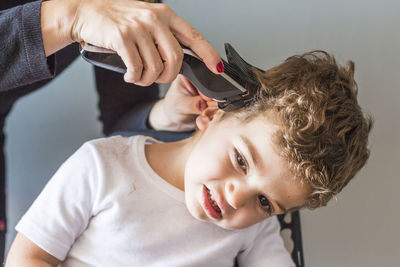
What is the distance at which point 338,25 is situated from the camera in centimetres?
100

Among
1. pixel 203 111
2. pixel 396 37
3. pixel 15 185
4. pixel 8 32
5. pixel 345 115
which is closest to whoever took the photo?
pixel 8 32

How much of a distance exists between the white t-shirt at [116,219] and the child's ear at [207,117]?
13 cm

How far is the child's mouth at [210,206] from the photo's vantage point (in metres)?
0.73

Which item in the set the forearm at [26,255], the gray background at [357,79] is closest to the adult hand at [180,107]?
the gray background at [357,79]

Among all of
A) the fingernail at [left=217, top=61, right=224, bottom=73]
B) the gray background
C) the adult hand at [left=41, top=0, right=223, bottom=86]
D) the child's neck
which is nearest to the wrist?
the adult hand at [left=41, top=0, right=223, bottom=86]

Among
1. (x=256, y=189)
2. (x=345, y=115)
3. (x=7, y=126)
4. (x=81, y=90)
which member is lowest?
(x=7, y=126)

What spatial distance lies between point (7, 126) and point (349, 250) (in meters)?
0.95

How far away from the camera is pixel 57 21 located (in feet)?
2.02

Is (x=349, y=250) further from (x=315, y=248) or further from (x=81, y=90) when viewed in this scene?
(x=81, y=90)

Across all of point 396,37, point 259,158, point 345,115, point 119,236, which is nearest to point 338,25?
point 396,37

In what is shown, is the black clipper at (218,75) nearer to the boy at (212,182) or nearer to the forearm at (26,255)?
the boy at (212,182)

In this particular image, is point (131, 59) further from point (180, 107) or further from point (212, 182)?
point (180, 107)

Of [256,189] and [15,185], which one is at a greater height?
[256,189]

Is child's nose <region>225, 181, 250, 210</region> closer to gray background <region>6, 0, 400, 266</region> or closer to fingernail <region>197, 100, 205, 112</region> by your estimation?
fingernail <region>197, 100, 205, 112</region>
